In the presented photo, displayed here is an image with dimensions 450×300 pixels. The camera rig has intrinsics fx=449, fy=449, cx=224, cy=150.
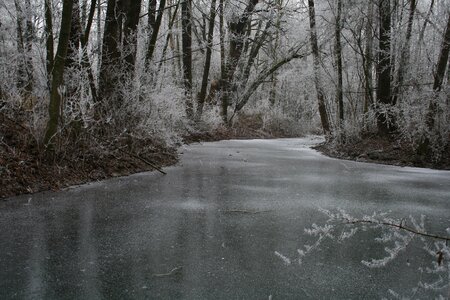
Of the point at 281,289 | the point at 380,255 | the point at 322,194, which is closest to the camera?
the point at 281,289

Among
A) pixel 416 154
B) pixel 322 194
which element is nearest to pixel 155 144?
pixel 322 194

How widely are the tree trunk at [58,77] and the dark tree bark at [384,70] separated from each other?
31.8 feet

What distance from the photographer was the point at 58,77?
7.21 meters

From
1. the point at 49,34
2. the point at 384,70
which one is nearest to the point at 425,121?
the point at 384,70

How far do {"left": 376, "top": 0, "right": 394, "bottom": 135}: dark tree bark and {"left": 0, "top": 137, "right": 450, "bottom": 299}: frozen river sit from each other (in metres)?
5.98

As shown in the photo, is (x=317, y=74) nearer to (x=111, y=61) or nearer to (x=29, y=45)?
(x=111, y=61)

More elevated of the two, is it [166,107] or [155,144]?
[166,107]

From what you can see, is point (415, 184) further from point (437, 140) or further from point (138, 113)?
point (138, 113)

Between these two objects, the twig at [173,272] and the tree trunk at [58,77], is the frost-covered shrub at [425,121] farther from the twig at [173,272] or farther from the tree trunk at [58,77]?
the twig at [173,272]

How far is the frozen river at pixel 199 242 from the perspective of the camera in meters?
3.25

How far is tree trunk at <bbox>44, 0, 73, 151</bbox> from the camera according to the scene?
7.04m

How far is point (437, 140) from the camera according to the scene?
36.3 feet

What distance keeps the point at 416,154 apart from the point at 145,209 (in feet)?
27.1

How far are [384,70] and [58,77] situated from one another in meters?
10.4
